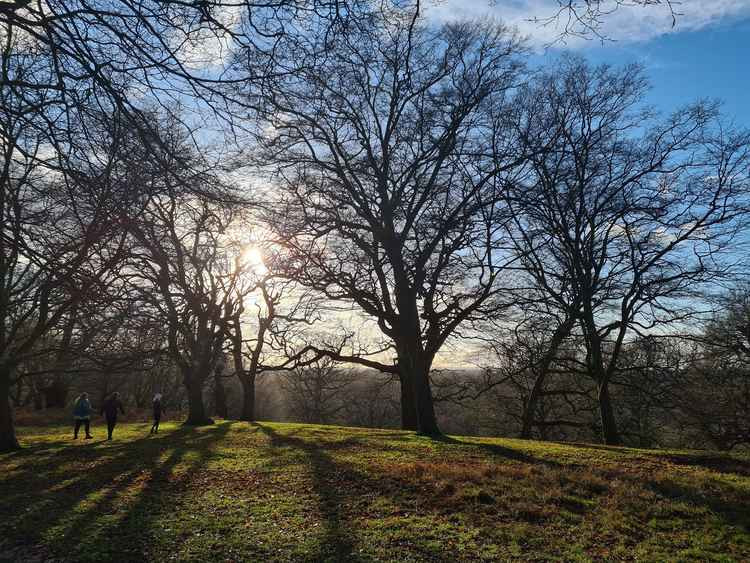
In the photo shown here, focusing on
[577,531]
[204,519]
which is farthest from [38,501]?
[577,531]

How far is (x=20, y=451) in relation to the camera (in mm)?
12492

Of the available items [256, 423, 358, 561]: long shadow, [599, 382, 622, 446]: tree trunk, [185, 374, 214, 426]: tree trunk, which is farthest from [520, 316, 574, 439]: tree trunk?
[185, 374, 214, 426]: tree trunk

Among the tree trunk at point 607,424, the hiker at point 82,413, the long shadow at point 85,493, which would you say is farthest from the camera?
the hiker at point 82,413

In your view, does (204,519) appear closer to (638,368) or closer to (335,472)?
(335,472)

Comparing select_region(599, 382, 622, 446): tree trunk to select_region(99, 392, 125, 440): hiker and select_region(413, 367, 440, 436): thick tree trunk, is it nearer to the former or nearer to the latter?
select_region(413, 367, 440, 436): thick tree trunk

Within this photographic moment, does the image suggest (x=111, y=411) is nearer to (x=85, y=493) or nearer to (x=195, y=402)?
Result: (x=195, y=402)

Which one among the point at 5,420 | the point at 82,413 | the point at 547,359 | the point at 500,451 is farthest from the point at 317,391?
the point at 500,451

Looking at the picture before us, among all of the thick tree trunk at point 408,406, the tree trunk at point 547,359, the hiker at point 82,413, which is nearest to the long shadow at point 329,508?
the tree trunk at point 547,359

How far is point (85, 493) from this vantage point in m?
7.16

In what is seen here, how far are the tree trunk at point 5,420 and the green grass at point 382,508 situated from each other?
333 cm

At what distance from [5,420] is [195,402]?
7.24 meters

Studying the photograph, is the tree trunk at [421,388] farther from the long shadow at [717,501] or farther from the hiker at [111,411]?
the hiker at [111,411]

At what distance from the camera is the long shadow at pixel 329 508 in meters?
4.55

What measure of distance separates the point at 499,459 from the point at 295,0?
8329mm
